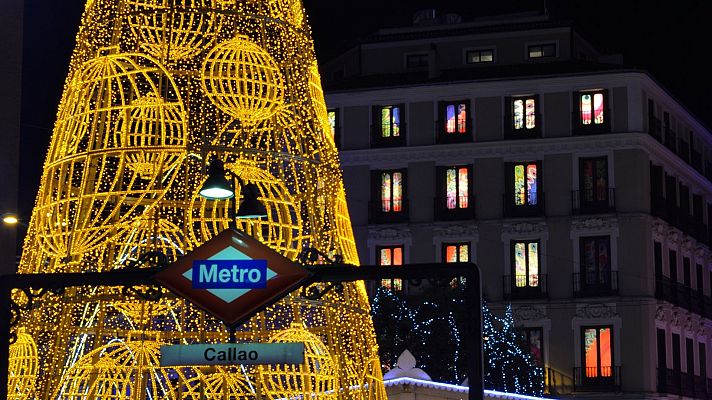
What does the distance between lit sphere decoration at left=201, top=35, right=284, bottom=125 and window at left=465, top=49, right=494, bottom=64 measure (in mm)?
38888

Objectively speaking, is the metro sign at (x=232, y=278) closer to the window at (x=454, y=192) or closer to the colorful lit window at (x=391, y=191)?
the window at (x=454, y=192)

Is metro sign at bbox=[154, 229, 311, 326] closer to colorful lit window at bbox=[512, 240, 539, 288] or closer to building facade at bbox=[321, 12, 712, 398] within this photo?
building facade at bbox=[321, 12, 712, 398]

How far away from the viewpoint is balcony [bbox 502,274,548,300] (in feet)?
165

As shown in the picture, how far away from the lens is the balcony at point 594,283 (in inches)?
1959

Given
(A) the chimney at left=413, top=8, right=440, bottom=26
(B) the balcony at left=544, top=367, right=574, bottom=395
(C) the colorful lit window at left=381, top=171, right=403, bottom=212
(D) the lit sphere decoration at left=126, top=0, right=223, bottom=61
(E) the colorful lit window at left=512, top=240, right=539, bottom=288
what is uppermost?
(A) the chimney at left=413, top=8, right=440, bottom=26

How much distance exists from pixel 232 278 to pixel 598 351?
3723 cm

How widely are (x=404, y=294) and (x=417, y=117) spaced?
26.6ft

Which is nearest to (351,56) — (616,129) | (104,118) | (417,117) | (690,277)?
(417,117)

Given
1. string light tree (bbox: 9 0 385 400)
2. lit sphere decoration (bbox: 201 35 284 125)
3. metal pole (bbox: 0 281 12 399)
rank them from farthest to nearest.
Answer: lit sphere decoration (bbox: 201 35 284 125) < string light tree (bbox: 9 0 385 400) < metal pole (bbox: 0 281 12 399)

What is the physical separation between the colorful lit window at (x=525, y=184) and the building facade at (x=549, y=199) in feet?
0.16

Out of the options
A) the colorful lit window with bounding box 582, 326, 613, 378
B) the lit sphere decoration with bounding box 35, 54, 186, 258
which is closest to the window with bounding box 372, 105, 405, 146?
the colorful lit window with bounding box 582, 326, 613, 378

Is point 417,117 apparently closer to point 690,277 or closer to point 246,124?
point 690,277

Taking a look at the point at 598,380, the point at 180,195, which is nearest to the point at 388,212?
the point at 598,380

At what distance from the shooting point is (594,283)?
50.1 metres
